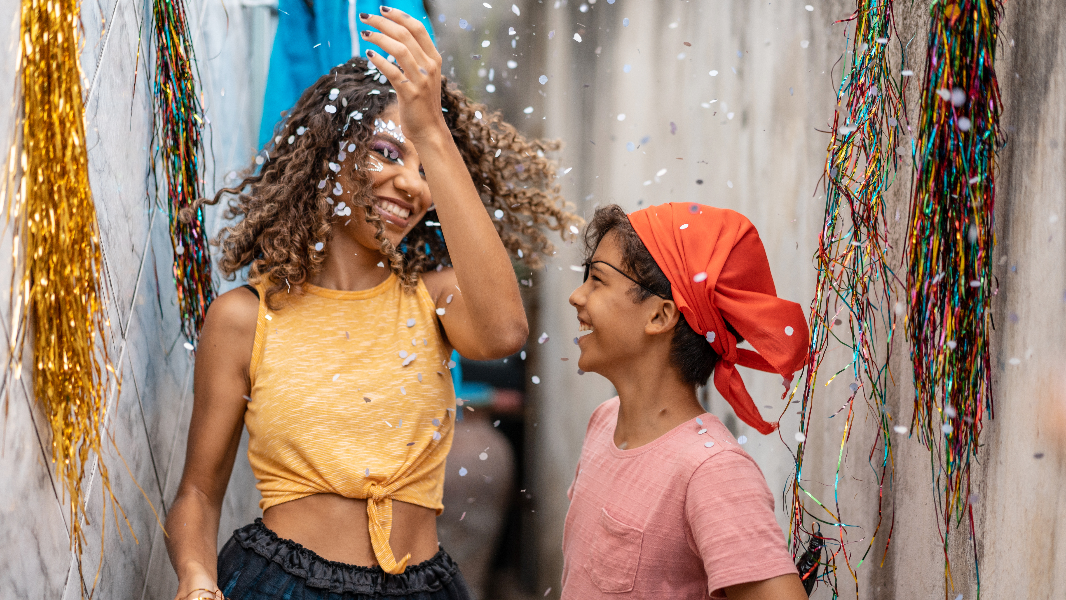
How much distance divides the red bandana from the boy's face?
0.06m

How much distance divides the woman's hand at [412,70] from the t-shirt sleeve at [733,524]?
22.1 inches

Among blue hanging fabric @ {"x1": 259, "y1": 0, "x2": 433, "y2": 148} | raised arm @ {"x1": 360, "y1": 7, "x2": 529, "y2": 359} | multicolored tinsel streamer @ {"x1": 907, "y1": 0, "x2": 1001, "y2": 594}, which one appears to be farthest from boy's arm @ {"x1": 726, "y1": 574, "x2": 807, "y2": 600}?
blue hanging fabric @ {"x1": 259, "y1": 0, "x2": 433, "y2": 148}

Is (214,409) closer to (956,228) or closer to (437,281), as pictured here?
(437,281)

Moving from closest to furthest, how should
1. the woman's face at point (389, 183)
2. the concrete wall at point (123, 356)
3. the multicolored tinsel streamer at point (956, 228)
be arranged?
the concrete wall at point (123, 356)
the multicolored tinsel streamer at point (956, 228)
the woman's face at point (389, 183)

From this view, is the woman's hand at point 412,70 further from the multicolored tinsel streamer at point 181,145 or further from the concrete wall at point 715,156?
the concrete wall at point 715,156

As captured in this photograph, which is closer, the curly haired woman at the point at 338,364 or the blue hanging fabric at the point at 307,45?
the curly haired woman at the point at 338,364

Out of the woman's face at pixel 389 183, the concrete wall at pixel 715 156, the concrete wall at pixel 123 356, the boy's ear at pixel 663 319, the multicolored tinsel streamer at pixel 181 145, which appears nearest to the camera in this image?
the concrete wall at pixel 123 356

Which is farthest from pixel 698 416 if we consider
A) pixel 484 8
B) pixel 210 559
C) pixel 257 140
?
pixel 257 140

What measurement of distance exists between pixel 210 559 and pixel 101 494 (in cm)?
18

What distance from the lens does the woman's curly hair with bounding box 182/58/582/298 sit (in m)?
1.39

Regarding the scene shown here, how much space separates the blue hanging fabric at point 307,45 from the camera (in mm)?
1788

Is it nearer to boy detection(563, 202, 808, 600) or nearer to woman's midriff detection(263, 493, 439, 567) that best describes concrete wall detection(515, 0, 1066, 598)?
boy detection(563, 202, 808, 600)

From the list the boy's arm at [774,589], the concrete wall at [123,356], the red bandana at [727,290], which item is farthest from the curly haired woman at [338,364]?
the boy's arm at [774,589]

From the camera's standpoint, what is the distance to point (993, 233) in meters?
1.17
